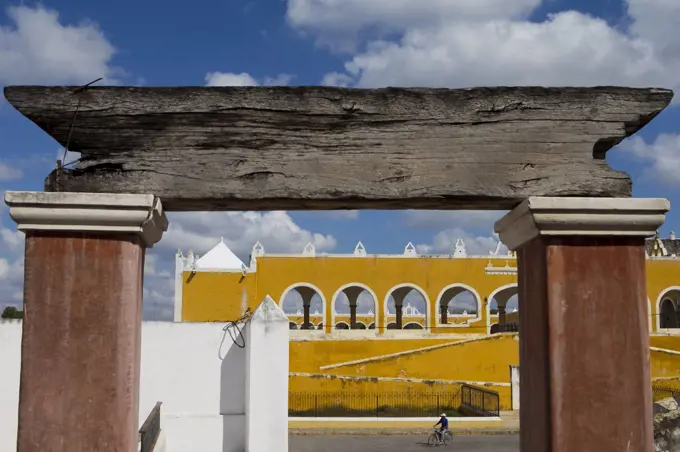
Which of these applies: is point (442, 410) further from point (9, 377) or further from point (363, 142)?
point (363, 142)

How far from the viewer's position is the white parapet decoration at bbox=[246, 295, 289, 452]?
34.3 feet

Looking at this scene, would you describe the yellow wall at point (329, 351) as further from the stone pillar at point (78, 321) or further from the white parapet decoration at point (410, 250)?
the stone pillar at point (78, 321)

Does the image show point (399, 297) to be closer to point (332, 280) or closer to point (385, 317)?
point (385, 317)

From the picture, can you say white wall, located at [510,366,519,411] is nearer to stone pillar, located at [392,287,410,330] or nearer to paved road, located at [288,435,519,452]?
paved road, located at [288,435,519,452]

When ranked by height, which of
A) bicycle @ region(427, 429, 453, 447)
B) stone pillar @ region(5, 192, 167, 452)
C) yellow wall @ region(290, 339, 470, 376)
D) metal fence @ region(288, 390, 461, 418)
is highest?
stone pillar @ region(5, 192, 167, 452)

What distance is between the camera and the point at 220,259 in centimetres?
2952

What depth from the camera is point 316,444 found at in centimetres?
1538

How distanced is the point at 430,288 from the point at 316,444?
12.0m

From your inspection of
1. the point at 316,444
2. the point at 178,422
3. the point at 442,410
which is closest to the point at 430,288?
the point at 442,410

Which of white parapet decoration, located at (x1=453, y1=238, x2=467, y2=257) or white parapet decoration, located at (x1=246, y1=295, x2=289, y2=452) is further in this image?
white parapet decoration, located at (x1=453, y1=238, x2=467, y2=257)

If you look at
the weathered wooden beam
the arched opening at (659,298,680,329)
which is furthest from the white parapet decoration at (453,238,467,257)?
the weathered wooden beam

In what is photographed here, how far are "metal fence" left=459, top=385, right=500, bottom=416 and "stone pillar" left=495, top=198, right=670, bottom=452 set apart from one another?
54.2ft

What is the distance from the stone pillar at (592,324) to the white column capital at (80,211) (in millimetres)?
1739

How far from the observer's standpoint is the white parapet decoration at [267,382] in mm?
10469
